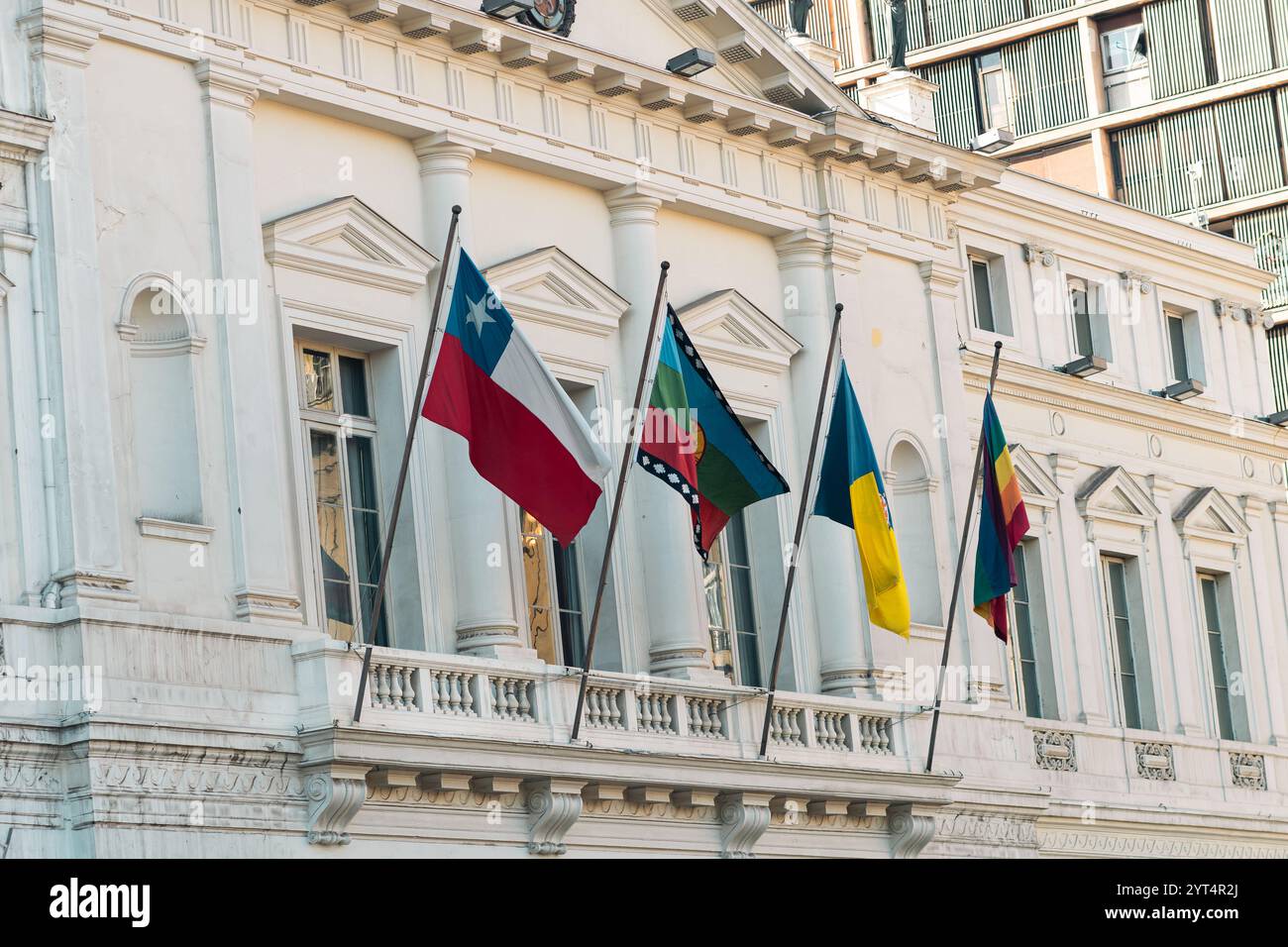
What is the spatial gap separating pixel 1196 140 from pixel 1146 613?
77.0 feet

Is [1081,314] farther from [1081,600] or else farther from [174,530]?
[174,530]

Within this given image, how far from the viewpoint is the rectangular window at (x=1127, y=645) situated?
3347cm

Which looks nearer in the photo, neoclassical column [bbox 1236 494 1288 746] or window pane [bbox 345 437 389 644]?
window pane [bbox 345 437 389 644]

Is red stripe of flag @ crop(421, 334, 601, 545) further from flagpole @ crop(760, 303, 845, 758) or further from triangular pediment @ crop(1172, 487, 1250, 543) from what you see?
triangular pediment @ crop(1172, 487, 1250, 543)

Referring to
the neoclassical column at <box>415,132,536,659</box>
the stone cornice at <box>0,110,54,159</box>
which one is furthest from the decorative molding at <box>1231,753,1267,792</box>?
the stone cornice at <box>0,110,54,159</box>

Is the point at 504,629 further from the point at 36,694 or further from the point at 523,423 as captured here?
the point at 36,694

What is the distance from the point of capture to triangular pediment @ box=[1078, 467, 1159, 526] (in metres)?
33.4

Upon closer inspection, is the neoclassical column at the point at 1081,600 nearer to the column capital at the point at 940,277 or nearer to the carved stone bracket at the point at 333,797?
the column capital at the point at 940,277

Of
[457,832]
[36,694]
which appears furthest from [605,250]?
[36,694]

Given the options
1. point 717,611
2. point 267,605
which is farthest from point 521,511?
point 267,605

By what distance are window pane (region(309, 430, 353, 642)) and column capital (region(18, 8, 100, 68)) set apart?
4.09 m

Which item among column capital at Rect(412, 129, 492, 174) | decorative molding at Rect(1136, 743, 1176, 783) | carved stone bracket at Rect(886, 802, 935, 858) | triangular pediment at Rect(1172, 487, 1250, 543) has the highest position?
column capital at Rect(412, 129, 492, 174)

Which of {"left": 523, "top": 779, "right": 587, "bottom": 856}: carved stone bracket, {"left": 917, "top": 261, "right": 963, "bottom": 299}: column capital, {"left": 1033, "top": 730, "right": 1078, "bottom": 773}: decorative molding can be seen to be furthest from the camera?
{"left": 1033, "top": 730, "right": 1078, "bottom": 773}: decorative molding

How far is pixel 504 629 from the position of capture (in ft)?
79.9
